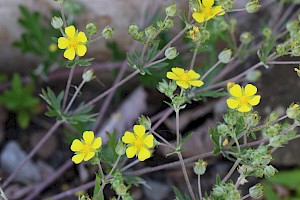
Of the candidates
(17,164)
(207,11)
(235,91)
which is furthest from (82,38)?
(17,164)

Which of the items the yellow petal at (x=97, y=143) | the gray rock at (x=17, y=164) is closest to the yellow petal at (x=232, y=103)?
the yellow petal at (x=97, y=143)

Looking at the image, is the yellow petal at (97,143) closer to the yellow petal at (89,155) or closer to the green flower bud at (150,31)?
the yellow petal at (89,155)

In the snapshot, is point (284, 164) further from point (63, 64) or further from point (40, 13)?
point (40, 13)

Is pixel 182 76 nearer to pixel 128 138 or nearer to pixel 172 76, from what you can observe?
pixel 172 76

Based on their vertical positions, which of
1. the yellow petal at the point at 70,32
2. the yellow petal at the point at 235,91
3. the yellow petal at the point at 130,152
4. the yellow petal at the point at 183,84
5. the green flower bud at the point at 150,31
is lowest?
the yellow petal at the point at 130,152

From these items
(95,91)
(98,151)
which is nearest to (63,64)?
(95,91)

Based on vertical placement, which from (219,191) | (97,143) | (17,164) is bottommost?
(219,191)

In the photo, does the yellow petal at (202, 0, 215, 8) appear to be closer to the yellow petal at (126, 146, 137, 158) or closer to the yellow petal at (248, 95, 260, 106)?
the yellow petal at (248, 95, 260, 106)
